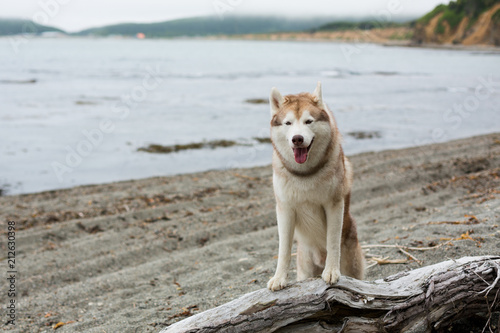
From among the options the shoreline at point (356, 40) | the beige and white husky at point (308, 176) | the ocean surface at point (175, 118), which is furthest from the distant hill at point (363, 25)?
the beige and white husky at point (308, 176)

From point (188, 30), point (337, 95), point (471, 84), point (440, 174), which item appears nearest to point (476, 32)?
point (471, 84)

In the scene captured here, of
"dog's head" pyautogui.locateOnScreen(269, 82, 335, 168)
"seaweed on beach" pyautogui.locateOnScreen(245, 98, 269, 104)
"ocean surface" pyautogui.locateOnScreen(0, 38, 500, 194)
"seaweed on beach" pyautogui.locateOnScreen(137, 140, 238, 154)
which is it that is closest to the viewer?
"dog's head" pyautogui.locateOnScreen(269, 82, 335, 168)

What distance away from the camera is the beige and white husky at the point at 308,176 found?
3609 millimetres

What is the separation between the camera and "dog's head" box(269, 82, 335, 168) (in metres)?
3.50

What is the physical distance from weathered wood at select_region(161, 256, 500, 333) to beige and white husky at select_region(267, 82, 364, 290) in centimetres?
22

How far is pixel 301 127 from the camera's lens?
3514 mm

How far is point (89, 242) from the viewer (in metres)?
7.56

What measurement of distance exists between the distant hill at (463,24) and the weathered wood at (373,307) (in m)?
88.3

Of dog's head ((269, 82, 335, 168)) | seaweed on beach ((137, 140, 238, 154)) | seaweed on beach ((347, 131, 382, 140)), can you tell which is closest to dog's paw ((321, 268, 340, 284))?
dog's head ((269, 82, 335, 168))

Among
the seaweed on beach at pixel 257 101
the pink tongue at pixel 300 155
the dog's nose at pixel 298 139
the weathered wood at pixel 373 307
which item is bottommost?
the seaweed on beach at pixel 257 101

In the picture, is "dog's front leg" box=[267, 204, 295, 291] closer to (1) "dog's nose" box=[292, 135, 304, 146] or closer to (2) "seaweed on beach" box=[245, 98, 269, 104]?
(1) "dog's nose" box=[292, 135, 304, 146]

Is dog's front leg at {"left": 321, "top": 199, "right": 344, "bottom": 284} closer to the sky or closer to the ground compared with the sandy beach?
closer to the sky

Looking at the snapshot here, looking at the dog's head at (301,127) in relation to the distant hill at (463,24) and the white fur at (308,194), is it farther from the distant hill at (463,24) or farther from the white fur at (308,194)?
the distant hill at (463,24)

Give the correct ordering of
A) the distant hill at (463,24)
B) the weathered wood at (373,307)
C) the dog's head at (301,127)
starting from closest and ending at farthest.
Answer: the weathered wood at (373,307), the dog's head at (301,127), the distant hill at (463,24)
